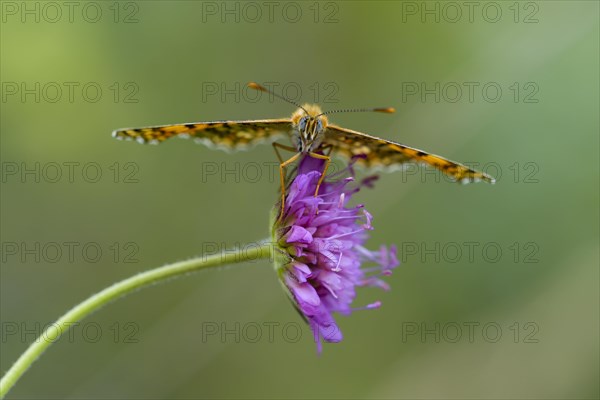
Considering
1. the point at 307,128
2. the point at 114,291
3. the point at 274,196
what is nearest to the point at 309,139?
the point at 307,128

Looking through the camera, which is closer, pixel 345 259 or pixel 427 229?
pixel 345 259

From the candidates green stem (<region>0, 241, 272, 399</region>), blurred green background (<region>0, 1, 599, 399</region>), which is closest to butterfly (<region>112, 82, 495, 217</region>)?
green stem (<region>0, 241, 272, 399</region>)

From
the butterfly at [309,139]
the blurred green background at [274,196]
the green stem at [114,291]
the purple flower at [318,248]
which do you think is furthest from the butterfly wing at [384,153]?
the blurred green background at [274,196]

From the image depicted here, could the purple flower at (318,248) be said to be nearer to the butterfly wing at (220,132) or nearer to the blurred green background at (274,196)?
the butterfly wing at (220,132)

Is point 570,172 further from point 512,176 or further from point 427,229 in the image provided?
point 427,229

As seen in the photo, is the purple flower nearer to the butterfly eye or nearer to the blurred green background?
the butterfly eye

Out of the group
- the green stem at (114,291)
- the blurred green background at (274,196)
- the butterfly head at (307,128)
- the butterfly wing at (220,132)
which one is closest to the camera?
the green stem at (114,291)

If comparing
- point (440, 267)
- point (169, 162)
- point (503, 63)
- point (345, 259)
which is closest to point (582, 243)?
point (440, 267)
